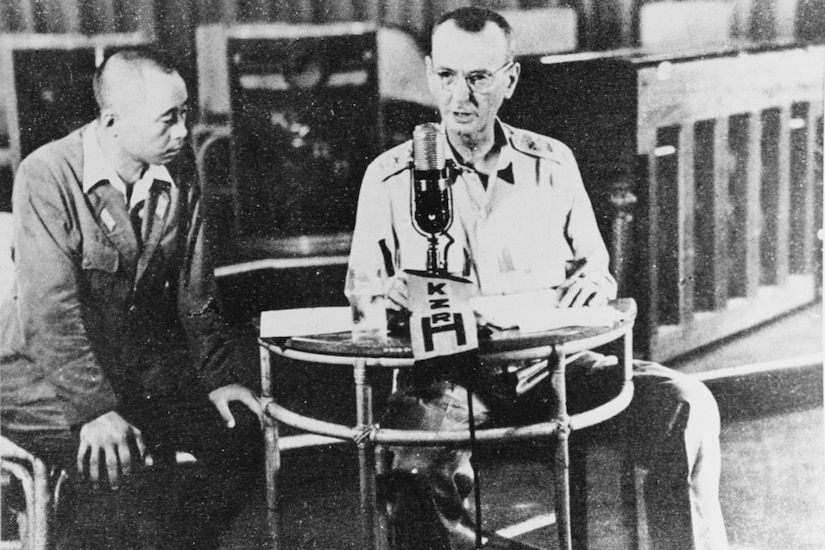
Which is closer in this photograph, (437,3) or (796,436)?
(437,3)

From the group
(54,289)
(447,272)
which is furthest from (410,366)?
(54,289)

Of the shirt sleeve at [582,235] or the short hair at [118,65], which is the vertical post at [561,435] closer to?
the shirt sleeve at [582,235]

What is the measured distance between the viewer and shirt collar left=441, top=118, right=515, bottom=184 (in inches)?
95.3

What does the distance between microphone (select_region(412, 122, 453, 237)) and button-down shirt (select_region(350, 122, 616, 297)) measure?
0.02 m

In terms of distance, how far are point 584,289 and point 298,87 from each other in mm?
994

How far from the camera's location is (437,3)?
240 centimetres

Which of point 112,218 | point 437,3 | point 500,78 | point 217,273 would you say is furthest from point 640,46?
point 112,218

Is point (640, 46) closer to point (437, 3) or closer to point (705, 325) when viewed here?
point (437, 3)

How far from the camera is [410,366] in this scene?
2240 millimetres

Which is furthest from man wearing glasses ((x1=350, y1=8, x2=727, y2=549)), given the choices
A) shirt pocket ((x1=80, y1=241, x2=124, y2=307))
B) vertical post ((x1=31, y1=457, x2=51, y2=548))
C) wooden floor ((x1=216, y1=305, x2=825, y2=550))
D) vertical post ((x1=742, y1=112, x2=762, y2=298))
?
vertical post ((x1=31, y1=457, x2=51, y2=548))

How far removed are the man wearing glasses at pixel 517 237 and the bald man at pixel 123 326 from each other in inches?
19.8

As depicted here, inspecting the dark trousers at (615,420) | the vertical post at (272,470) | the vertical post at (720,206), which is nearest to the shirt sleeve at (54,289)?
the vertical post at (272,470)

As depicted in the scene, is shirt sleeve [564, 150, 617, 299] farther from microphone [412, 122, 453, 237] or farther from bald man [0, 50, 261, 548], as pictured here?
bald man [0, 50, 261, 548]

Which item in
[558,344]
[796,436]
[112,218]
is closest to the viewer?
[558,344]
